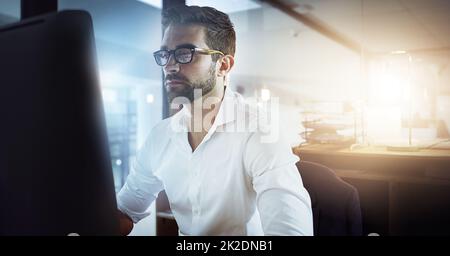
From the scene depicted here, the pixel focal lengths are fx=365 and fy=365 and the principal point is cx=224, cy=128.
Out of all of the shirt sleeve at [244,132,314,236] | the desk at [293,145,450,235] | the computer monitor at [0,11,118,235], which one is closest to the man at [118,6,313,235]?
the shirt sleeve at [244,132,314,236]

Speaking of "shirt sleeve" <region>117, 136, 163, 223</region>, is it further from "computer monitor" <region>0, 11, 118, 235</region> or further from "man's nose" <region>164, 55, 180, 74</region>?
"computer monitor" <region>0, 11, 118, 235</region>

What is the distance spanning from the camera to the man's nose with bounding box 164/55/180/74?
96 cm

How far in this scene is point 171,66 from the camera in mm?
963

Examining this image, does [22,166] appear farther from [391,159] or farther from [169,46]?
[391,159]

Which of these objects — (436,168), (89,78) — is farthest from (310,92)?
(89,78)

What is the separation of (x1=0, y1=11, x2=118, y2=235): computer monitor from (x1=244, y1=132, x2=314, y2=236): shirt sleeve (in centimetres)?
44

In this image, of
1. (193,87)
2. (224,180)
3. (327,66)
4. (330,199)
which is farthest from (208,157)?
(327,66)

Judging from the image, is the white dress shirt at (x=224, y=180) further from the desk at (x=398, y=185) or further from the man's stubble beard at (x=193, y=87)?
the desk at (x=398, y=185)

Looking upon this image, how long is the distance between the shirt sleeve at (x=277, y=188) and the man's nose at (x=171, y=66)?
27 centimetres

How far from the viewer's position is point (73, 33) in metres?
0.45

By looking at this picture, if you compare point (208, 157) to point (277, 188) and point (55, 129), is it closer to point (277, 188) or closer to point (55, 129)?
point (277, 188)

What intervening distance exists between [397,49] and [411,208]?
49cm

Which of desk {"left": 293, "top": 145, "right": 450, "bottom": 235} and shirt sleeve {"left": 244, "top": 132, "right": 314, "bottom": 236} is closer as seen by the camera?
shirt sleeve {"left": 244, "top": 132, "right": 314, "bottom": 236}

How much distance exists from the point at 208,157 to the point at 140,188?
243mm
